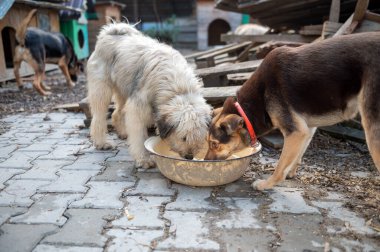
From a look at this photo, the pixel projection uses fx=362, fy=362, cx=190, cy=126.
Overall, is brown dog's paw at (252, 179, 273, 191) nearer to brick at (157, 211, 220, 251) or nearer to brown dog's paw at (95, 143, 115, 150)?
brick at (157, 211, 220, 251)

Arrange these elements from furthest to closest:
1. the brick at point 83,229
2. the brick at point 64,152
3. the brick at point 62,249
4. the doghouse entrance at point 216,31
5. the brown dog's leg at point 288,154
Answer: the doghouse entrance at point 216,31
the brick at point 64,152
the brown dog's leg at point 288,154
the brick at point 83,229
the brick at point 62,249

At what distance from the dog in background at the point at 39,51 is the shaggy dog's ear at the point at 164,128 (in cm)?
571

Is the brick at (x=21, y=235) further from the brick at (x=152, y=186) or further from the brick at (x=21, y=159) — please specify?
the brick at (x=21, y=159)

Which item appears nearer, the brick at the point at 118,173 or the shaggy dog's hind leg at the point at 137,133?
the brick at the point at 118,173

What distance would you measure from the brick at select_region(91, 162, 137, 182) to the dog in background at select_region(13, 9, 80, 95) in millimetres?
5144

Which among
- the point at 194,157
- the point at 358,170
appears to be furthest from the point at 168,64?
the point at 358,170

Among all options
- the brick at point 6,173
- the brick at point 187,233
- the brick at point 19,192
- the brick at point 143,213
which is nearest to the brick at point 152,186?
the brick at point 143,213

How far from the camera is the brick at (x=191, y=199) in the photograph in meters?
3.22

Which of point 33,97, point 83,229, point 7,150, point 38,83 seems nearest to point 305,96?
point 83,229

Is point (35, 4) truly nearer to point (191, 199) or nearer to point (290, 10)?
point (290, 10)

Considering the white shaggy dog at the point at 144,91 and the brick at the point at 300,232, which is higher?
the white shaggy dog at the point at 144,91

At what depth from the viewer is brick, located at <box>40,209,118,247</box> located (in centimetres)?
268

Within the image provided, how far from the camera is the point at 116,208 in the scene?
3.20 m

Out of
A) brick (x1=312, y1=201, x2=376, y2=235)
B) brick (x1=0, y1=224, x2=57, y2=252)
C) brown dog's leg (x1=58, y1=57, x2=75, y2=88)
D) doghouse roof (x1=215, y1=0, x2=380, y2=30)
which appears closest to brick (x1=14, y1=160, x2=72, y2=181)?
brick (x1=0, y1=224, x2=57, y2=252)
